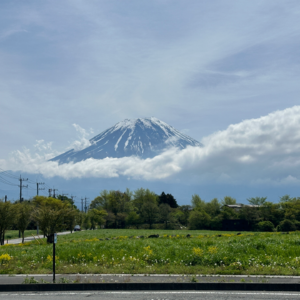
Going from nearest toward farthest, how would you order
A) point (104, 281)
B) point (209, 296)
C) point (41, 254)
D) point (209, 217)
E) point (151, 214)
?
point (209, 296)
point (104, 281)
point (41, 254)
point (209, 217)
point (151, 214)

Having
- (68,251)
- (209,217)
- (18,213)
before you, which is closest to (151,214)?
(209,217)

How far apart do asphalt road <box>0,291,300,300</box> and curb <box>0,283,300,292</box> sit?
1.29 ft

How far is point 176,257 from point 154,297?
585 cm

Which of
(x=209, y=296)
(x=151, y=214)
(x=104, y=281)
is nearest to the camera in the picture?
(x=209, y=296)

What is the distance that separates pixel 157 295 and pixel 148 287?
3.08ft

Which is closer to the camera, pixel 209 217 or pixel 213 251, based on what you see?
pixel 213 251

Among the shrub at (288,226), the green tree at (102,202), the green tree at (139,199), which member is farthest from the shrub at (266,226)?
the green tree at (102,202)

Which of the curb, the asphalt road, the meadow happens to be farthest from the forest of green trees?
the asphalt road

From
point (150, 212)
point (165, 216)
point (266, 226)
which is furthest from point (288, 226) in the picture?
point (150, 212)

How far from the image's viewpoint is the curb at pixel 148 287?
9883 mm

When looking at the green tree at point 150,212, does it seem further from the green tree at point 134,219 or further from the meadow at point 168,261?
the meadow at point 168,261

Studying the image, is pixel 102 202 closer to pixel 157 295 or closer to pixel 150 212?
pixel 150 212

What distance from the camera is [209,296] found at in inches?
358

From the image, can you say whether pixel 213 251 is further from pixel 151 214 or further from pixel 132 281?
pixel 151 214
